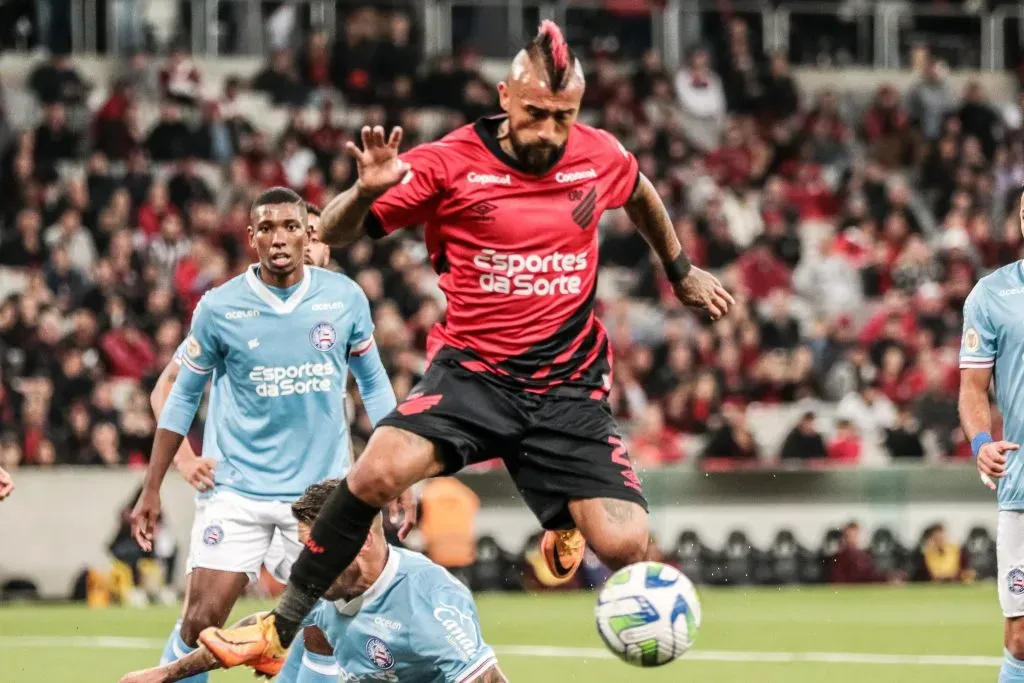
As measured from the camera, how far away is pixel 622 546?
728 centimetres

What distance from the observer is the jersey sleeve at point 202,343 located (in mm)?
9078

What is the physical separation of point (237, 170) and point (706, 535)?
7.33m

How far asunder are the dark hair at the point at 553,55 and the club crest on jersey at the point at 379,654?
2.41 meters

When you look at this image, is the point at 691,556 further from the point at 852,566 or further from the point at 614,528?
the point at 614,528

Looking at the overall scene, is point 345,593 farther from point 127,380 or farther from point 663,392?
point 663,392

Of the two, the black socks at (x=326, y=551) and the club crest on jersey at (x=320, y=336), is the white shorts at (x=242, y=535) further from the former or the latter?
the black socks at (x=326, y=551)

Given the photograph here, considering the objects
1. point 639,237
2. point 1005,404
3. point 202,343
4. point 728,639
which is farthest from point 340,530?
point 639,237

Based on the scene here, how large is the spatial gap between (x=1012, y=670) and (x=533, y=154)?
3144mm

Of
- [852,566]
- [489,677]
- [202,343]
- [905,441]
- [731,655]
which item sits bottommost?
[852,566]

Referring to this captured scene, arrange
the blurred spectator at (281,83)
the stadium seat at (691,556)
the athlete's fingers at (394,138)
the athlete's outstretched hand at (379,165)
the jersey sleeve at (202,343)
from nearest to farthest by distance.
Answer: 1. the athlete's fingers at (394,138)
2. the athlete's outstretched hand at (379,165)
3. the jersey sleeve at (202,343)
4. the stadium seat at (691,556)
5. the blurred spectator at (281,83)

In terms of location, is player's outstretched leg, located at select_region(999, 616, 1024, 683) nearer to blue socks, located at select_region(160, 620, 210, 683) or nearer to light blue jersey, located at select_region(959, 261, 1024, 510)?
light blue jersey, located at select_region(959, 261, 1024, 510)

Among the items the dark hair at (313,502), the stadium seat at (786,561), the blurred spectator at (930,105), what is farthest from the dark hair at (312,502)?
the blurred spectator at (930,105)

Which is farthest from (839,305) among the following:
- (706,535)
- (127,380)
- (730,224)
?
(127,380)

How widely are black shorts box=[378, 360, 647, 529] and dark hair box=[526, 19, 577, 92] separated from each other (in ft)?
4.04
